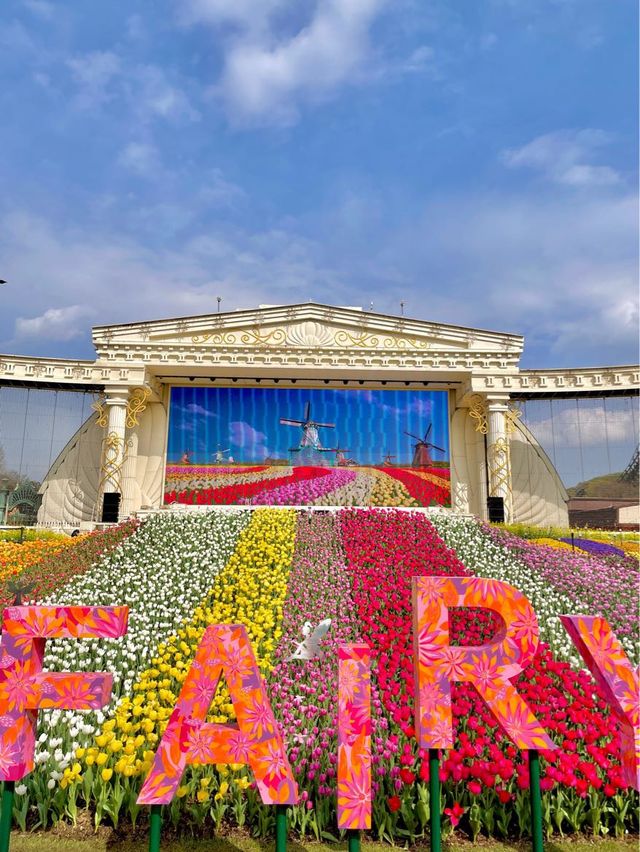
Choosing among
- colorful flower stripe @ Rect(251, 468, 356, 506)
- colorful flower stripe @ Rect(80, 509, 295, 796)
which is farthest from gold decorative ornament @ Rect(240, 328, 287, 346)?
colorful flower stripe @ Rect(80, 509, 295, 796)

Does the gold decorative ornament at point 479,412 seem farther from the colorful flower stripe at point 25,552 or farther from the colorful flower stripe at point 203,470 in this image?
the colorful flower stripe at point 25,552

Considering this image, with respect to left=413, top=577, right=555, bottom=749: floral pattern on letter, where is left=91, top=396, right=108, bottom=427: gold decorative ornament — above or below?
above

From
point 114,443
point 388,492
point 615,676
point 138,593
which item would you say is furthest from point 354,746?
point 114,443

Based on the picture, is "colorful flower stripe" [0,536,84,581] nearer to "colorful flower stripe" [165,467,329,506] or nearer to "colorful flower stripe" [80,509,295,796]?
"colorful flower stripe" [80,509,295,796]

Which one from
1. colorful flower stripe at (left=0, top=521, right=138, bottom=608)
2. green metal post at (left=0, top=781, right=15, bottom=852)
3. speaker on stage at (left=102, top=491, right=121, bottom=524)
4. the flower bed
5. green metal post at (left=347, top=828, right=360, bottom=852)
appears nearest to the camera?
green metal post at (left=347, top=828, right=360, bottom=852)

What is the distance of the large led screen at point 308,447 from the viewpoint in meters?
24.1

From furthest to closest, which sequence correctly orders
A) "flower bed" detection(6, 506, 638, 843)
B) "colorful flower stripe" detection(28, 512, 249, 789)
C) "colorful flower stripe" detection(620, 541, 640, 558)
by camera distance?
"colorful flower stripe" detection(620, 541, 640, 558)
"colorful flower stripe" detection(28, 512, 249, 789)
"flower bed" detection(6, 506, 638, 843)

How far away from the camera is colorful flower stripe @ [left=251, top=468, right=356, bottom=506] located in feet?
78.1

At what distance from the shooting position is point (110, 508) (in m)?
21.3

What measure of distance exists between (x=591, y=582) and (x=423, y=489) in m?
12.6

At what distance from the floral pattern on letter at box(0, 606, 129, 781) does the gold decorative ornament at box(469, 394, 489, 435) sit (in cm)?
2143

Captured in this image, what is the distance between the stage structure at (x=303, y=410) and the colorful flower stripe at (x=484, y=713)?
12.5 meters

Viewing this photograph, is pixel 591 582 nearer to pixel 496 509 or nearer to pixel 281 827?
pixel 496 509

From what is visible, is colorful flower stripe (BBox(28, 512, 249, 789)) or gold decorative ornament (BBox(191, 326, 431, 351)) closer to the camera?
colorful flower stripe (BBox(28, 512, 249, 789))
